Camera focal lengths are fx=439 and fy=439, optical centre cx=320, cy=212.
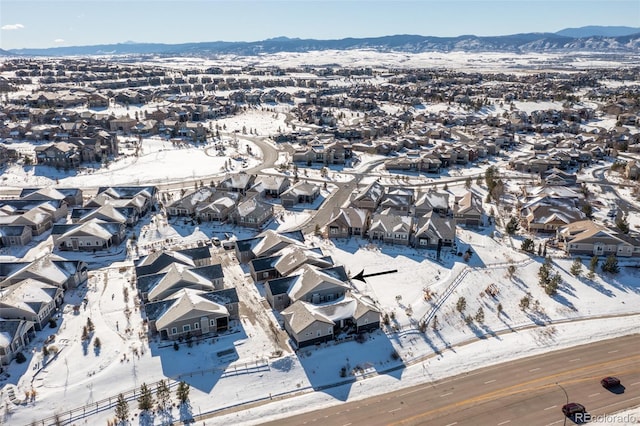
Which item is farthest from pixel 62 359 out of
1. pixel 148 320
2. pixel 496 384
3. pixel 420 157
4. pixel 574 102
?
pixel 574 102

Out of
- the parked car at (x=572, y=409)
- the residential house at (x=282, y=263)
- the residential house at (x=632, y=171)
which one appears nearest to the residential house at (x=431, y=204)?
the residential house at (x=282, y=263)

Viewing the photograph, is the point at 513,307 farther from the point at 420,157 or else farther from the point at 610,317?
the point at 420,157

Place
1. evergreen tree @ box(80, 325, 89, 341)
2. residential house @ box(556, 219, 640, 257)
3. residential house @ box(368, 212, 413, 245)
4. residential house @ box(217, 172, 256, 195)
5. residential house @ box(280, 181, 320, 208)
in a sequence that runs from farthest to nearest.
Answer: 1. residential house @ box(217, 172, 256, 195)
2. residential house @ box(280, 181, 320, 208)
3. residential house @ box(368, 212, 413, 245)
4. residential house @ box(556, 219, 640, 257)
5. evergreen tree @ box(80, 325, 89, 341)

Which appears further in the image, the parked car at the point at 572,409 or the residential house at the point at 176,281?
the residential house at the point at 176,281

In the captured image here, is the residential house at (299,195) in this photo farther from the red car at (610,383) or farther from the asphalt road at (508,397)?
the red car at (610,383)

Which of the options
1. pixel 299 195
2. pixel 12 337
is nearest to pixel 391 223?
pixel 299 195

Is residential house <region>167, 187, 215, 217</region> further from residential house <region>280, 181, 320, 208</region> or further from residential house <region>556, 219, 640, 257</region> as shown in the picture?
residential house <region>556, 219, 640, 257</region>

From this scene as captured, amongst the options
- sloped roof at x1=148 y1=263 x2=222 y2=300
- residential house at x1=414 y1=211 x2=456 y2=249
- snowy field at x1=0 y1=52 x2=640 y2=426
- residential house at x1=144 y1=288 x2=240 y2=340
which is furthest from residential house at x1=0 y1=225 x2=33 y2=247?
residential house at x1=414 y1=211 x2=456 y2=249
